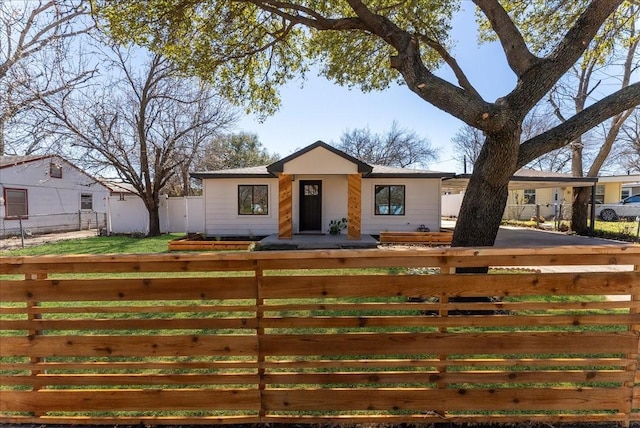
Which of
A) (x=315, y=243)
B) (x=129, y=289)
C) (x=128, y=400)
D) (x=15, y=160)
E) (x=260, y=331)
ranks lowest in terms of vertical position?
(x=128, y=400)

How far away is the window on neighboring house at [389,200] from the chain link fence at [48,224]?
14.6 meters

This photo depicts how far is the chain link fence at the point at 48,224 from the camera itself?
15.6 meters

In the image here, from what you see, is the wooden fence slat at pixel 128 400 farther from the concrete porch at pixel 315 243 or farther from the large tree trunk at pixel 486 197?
the concrete porch at pixel 315 243

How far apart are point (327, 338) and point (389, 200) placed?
37.1 ft

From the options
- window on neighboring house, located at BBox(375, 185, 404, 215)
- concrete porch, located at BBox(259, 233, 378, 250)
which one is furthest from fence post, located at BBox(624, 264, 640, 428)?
window on neighboring house, located at BBox(375, 185, 404, 215)

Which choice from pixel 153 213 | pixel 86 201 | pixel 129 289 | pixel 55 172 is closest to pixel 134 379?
pixel 129 289

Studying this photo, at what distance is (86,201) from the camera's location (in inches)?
838

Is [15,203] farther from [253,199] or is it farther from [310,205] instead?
[310,205]

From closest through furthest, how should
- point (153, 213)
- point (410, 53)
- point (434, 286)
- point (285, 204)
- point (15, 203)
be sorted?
point (434, 286), point (410, 53), point (285, 204), point (153, 213), point (15, 203)

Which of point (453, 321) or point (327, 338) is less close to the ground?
point (453, 321)

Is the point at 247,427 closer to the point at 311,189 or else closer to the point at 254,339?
the point at 254,339

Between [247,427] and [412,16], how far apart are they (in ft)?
25.9

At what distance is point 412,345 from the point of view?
7.23 ft

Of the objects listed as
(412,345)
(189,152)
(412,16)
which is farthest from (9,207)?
(412,345)
